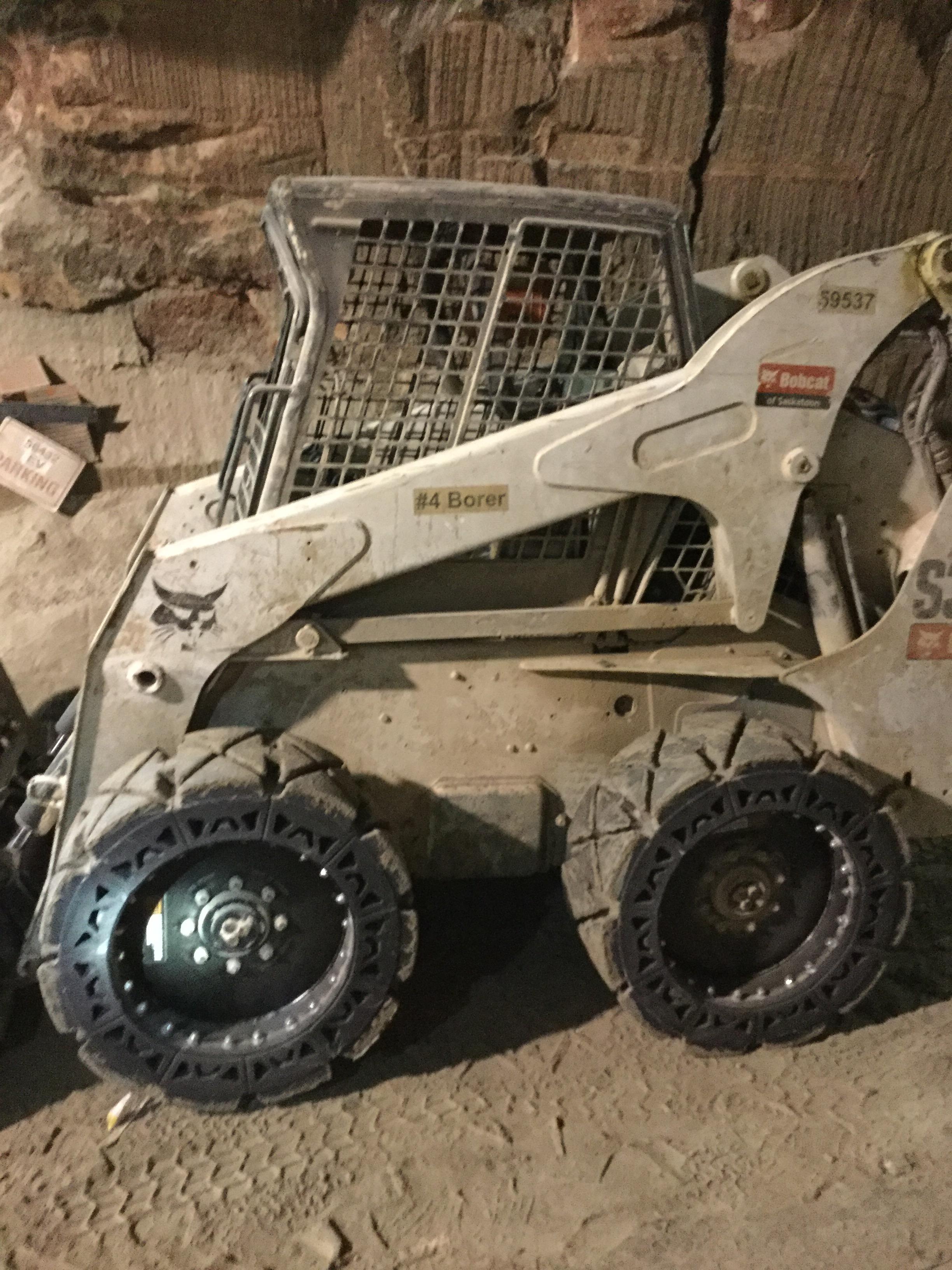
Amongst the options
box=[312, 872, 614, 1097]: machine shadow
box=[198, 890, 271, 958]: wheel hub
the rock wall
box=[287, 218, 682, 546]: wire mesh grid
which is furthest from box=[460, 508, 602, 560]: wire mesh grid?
the rock wall

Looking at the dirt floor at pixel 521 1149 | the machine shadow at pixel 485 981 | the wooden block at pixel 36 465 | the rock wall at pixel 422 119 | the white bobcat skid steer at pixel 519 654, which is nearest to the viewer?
the dirt floor at pixel 521 1149

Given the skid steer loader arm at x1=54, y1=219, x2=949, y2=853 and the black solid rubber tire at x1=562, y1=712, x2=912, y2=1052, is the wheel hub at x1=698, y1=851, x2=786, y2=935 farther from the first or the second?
the skid steer loader arm at x1=54, y1=219, x2=949, y2=853

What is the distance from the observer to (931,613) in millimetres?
2098

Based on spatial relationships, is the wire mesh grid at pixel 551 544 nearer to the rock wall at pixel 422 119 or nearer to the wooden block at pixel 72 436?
the rock wall at pixel 422 119

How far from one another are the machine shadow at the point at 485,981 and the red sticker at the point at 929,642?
110 centimetres

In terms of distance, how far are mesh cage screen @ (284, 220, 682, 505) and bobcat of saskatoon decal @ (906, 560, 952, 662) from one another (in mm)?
737

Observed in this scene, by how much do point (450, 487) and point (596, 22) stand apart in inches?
68.5

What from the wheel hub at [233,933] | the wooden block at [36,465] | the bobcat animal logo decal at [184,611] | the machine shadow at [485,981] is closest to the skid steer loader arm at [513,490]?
the bobcat animal logo decal at [184,611]

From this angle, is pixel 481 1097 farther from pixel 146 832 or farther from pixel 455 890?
pixel 146 832

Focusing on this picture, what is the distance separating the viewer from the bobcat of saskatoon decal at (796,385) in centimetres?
191

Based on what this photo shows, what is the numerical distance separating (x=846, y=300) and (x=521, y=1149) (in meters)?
1.87

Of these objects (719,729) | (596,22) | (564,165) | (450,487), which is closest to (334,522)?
(450,487)

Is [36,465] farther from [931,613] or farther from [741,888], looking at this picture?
[931,613]

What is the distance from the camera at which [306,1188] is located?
6.00ft
